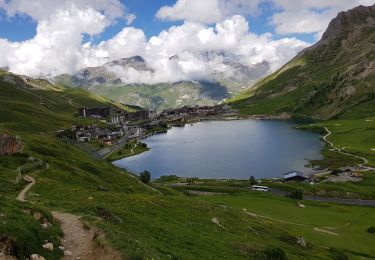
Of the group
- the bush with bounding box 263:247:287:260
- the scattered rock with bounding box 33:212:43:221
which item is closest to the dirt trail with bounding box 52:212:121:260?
the scattered rock with bounding box 33:212:43:221

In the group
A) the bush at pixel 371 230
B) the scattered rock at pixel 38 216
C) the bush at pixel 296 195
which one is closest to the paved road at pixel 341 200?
the bush at pixel 296 195

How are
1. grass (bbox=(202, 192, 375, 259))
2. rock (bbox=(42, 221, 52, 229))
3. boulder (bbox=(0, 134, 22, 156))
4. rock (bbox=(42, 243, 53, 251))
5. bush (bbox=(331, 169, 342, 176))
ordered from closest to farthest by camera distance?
1. rock (bbox=(42, 243, 53, 251))
2. rock (bbox=(42, 221, 52, 229))
3. grass (bbox=(202, 192, 375, 259))
4. boulder (bbox=(0, 134, 22, 156))
5. bush (bbox=(331, 169, 342, 176))

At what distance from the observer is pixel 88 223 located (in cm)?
3186

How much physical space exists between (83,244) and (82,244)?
8 centimetres

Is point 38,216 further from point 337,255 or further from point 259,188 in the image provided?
point 259,188

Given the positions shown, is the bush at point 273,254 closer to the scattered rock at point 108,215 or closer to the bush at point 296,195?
the scattered rock at point 108,215

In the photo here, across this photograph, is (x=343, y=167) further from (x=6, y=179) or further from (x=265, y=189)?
(x=6, y=179)

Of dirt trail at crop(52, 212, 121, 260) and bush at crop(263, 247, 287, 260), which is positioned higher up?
dirt trail at crop(52, 212, 121, 260)

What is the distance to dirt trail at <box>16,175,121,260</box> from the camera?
2614cm

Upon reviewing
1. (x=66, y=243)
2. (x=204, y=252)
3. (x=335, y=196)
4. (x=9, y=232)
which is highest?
(x=9, y=232)

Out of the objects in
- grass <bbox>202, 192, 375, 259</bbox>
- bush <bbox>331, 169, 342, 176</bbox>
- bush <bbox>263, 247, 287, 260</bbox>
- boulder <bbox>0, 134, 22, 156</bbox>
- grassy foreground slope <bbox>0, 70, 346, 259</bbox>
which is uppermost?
boulder <bbox>0, 134, 22, 156</bbox>

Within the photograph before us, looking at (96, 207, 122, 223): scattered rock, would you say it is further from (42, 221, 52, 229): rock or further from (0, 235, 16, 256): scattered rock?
(0, 235, 16, 256): scattered rock

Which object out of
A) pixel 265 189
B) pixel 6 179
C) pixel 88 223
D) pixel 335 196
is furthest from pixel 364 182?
pixel 88 223

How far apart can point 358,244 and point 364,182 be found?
76817 millimetres
